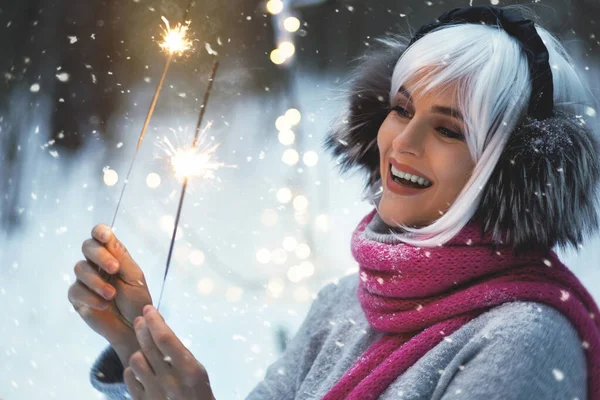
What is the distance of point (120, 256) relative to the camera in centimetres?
78

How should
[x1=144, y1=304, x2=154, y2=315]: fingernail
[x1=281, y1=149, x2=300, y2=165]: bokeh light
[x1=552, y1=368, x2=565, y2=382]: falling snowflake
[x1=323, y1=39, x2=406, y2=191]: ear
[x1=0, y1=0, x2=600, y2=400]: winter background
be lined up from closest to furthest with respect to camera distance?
[x1=552, y1=368, x2=565, y2=382]: falling snowflake
[x1=144, y1=304, x2=154, y2=315]: fingernail
[x1=323, y1=39, x2=406, y2=191]: ear
[x1=0, y1=0, x2=600, y2=400]: winter background
[x1=281, y1=149, x2=300, y2=165]: bokeh light

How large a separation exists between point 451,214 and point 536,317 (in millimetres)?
142

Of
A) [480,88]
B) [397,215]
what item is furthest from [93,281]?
[480,88]

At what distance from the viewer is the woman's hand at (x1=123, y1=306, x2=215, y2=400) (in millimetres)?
704

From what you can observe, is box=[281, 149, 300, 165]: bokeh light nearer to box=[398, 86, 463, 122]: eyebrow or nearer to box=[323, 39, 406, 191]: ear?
box=[323, 39, 406, 191]: ear

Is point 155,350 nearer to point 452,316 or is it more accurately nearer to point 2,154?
point 452,316

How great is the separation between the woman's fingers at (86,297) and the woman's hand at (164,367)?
0.26 feet

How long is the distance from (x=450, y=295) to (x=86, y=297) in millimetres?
425

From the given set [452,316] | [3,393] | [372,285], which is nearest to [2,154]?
[3,393]

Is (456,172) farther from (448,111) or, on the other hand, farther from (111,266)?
(111,266)

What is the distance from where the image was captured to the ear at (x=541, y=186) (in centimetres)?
69

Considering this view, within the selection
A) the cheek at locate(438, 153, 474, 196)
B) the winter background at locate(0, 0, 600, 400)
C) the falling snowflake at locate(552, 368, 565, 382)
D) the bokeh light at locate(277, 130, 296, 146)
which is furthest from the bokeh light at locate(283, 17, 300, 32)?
the falling snowflake at locate(552, 368, 565, 382)

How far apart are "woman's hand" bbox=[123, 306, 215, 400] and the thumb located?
0.26 ft

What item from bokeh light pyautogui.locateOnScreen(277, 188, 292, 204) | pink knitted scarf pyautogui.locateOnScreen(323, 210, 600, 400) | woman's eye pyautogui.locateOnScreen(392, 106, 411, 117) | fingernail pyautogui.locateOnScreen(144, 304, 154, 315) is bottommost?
pink knitted scarf pyautogui.locateOnScreen(323, 210, 600, 400)
